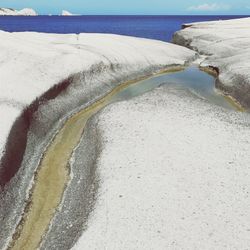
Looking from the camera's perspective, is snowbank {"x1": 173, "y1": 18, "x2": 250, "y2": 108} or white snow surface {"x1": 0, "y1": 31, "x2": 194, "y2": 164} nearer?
white snow surface {"x1": 0, "y1": 31, "x2": 194, "y2": 164}

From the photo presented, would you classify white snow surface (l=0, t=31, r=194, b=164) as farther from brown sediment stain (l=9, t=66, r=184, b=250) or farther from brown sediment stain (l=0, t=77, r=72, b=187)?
brown sediment stain (l=9, t=66, r=184, b=250)

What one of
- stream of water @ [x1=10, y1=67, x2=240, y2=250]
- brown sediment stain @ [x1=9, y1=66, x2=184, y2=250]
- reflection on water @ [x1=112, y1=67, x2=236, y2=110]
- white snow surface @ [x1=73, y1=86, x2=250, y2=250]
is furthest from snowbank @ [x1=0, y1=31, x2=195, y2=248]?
white snow surface @ [x1=73, y1=86, x2=250, y2=250]

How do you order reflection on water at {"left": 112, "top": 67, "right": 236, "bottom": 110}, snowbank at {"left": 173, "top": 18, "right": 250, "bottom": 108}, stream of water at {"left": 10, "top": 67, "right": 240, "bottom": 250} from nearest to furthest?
stream of water at {"left": 10, "top": 67, "right": 240, "bottom": 250} → reflection on water at {"left": 112, "top": 67, "right": 236, "bottom": 110} → snowbank at {"left": 173, "top": 18, "right": 250, "bottom": 108}

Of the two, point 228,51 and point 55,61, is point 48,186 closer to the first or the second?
point 55,61

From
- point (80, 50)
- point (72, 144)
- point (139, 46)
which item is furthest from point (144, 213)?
point (139, 46)

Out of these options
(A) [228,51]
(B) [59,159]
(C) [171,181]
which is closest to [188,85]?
(A) [228,51]

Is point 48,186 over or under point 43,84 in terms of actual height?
under

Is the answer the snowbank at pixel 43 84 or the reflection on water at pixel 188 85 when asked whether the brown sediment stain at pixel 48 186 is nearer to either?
the snowbank at pixel 43 84
